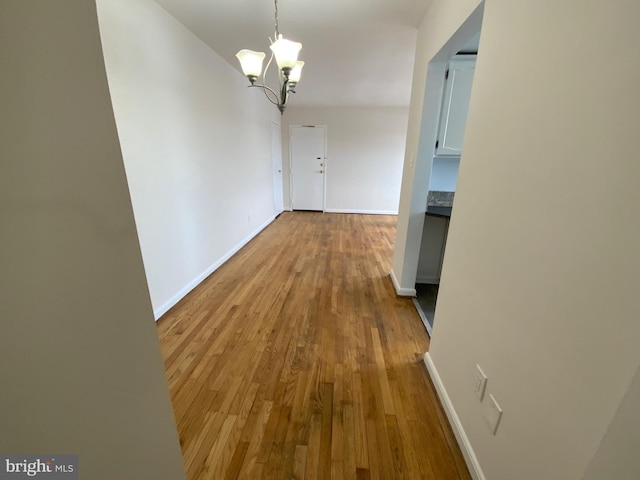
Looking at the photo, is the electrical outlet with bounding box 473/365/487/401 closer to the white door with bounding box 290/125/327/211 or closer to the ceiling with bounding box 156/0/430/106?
the ceiling with bounding box 156/0/430/106

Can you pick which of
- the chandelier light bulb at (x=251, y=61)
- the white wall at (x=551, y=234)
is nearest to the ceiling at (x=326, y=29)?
the chandelier light bulb at (x=251, y=61)

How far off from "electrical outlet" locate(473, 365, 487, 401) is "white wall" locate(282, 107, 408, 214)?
5211 millimetres

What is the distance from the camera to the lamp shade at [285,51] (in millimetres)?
1646

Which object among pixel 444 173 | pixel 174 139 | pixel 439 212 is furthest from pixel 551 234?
pixel 174 139

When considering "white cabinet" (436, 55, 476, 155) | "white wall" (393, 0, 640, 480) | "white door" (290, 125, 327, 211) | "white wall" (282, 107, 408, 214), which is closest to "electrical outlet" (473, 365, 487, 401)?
"white wall" (393, 0, 640, 480)

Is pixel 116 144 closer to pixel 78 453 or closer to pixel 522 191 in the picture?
pixel 78 453

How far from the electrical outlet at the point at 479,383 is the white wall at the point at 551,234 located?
0.04 meters

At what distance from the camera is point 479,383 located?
1.04 m

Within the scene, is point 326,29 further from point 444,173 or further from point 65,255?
point 65,255

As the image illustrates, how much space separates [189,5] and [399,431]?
317cm

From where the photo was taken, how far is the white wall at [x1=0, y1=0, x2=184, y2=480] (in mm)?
387

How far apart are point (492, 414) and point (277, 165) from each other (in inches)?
211

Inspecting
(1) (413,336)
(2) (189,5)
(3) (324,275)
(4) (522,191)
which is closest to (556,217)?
(4) (522,191)

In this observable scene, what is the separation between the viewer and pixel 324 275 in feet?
9.59
